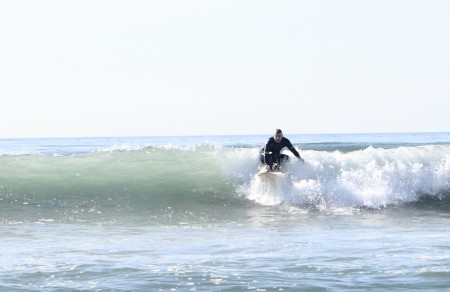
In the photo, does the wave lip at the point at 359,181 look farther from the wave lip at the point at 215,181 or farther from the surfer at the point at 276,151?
the surfer at the point at 276,151

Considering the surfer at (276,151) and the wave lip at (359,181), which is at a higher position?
the surfer at (276,151)

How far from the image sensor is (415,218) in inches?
576

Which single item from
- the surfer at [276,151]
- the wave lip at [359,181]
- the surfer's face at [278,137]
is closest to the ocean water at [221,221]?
the wave lip at [359,181]

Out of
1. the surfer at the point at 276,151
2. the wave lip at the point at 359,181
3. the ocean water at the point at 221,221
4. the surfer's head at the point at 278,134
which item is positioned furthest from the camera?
the wave lip at the point at 359,181

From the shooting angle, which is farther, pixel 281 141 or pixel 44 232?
pixel 281 141

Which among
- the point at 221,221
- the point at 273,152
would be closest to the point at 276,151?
the point at 273,152

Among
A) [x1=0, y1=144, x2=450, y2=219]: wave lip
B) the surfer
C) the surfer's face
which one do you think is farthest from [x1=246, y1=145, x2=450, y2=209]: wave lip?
the surfer's face

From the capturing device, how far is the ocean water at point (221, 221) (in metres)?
8.32

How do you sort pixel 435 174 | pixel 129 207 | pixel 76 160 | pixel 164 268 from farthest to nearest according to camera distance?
pixel 76 160 < pixel 435 174 < pixel 129 207 < pixel 164 268

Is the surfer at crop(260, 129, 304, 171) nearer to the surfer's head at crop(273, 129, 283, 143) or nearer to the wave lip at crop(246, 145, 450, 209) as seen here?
the surfer's head at crop(273, 129, 283, 143)

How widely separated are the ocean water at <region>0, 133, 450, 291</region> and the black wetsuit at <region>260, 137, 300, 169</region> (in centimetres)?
43

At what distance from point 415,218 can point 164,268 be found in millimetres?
7141

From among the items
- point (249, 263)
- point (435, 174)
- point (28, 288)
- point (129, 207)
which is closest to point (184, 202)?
point (129, 207)

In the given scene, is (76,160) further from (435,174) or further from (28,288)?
(28,288)
